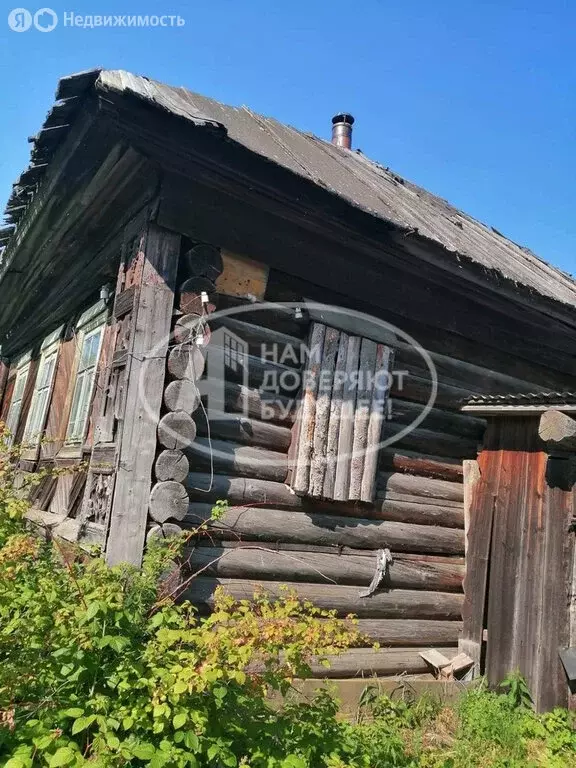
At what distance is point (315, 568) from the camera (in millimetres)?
4570

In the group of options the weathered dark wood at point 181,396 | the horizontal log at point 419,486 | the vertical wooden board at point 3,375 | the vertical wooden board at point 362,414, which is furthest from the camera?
the vertical wooden board at point 3,375

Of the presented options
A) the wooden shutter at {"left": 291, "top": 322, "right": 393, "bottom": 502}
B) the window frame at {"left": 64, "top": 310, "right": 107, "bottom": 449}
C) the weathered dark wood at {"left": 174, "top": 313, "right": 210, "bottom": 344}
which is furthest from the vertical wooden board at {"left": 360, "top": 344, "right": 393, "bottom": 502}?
the window frame at {"left": 64, "top": 310, "right": 107, "bottom": 449}

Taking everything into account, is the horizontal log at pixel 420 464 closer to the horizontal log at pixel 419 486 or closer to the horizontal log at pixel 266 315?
the horizontal log at pixel 419 486

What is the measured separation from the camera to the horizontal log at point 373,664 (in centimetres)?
455

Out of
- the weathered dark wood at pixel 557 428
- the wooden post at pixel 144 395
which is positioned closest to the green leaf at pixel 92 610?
the wooden post at pixel 144 395

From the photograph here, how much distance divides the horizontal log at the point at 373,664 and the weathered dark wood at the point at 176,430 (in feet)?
6.48

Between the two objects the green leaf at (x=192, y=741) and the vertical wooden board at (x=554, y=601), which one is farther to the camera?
the vertical wooden board at (x=554, y=601)

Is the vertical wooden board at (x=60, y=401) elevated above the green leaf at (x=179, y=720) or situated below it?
above

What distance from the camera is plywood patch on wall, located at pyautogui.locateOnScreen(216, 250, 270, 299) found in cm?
433

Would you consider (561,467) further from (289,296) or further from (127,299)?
(127,299)

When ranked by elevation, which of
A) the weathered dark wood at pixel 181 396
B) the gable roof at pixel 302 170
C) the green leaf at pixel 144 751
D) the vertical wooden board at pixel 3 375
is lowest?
the green leaf at pixel 144 751

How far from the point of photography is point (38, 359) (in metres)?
7.69

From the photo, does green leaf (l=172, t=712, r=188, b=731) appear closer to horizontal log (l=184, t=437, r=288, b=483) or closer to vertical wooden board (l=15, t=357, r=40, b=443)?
horizontal log (l=184, t=437, r=288, b=483)

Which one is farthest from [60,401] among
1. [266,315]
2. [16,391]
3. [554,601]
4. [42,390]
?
[554,601]
